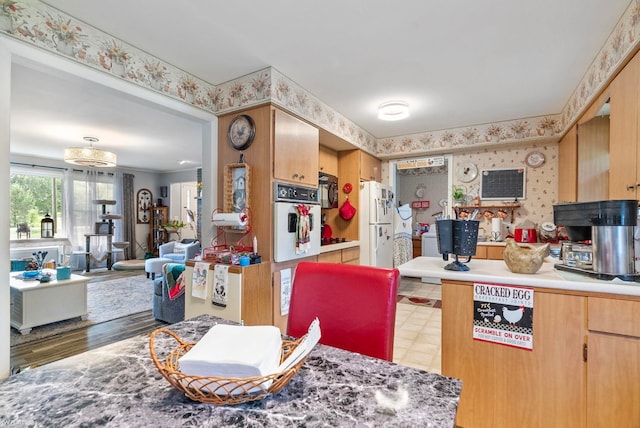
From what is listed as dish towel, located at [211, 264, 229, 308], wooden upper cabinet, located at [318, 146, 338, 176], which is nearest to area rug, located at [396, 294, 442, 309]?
wooden upper cabinet, located at [318, 146, 338, 176]

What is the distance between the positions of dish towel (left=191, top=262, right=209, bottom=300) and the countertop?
5.20ft

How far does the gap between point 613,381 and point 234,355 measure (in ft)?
5.41

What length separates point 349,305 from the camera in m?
1.12

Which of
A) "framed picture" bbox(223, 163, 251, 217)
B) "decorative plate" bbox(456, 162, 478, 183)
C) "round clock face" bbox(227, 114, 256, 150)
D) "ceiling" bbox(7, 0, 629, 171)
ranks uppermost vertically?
"ceiling" bbox(7, 0, 629, 171)

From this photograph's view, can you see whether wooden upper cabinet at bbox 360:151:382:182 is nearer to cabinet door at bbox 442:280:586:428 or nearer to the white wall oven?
the white wall oven

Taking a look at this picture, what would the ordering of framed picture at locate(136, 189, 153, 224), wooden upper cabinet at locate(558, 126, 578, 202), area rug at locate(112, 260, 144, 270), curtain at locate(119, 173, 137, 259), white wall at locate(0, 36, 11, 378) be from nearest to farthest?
1. white wall at locate(0, 36, 11, 378)
2. wooden upper cabinet at locate(558, 126, 578, 202)
3. area rug at locate(112, 260, 144, 270)
4. curtain at locate(119, 173, 137, 259)
5. framed picture at locate(136, 189, 153, 224)

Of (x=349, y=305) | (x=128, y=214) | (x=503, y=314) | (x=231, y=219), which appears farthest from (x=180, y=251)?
(x=503, y=314)

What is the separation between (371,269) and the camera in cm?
112

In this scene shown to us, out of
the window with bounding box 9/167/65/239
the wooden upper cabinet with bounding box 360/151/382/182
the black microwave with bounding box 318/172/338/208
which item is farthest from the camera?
the window with bounding box 9/167/65/239

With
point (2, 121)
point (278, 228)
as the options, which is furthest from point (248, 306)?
point (2, 121)

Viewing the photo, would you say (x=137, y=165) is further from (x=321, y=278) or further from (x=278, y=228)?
(x=321, y=278)

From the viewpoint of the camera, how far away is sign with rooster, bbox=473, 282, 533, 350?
4.74 ft

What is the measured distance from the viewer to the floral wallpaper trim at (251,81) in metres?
1.70

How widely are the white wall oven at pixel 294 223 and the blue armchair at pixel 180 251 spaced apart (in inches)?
144
